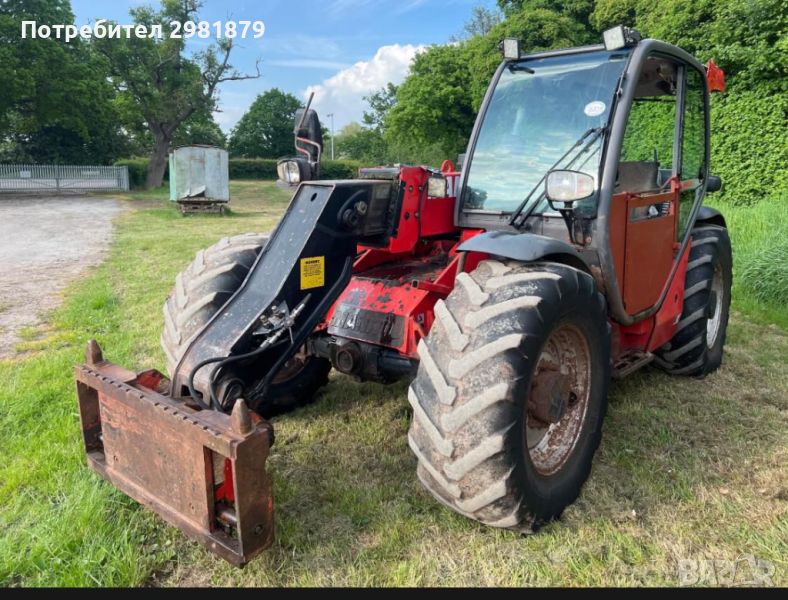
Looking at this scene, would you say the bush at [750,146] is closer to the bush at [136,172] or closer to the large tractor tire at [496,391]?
the large tractor tire at [496,391]

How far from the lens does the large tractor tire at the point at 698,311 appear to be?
14.4 feet

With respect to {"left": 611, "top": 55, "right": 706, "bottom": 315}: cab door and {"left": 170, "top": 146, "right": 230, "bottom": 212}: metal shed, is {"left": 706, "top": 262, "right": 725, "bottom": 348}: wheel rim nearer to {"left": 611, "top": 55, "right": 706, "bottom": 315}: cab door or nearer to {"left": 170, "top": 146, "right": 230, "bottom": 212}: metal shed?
{"left": 611, "top": 55, "right": 706, "bottom": 315}: cab door

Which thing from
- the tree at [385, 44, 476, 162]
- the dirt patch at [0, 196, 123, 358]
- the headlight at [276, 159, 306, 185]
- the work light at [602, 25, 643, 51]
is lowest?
the dirt patch at [0, 196, 123, 358]

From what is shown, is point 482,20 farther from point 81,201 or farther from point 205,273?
point 205,273

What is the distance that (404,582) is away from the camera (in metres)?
2.41

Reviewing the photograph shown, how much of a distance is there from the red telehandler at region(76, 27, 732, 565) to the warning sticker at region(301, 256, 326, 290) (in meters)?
0.01

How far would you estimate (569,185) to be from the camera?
283 cm

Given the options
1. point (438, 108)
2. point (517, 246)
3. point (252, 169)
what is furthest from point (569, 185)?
point (252, 169)

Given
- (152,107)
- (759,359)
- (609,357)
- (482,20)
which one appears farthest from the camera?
(482,20)

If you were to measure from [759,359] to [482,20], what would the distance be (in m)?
37.0

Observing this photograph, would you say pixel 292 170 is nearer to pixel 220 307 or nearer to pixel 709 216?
pixel 220 307

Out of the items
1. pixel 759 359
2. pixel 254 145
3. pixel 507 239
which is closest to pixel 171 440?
pixel 507 239

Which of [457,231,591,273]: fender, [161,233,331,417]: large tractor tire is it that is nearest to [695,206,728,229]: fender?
[457,231,591,273]: fender

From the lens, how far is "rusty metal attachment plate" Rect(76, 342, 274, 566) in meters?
2.19
